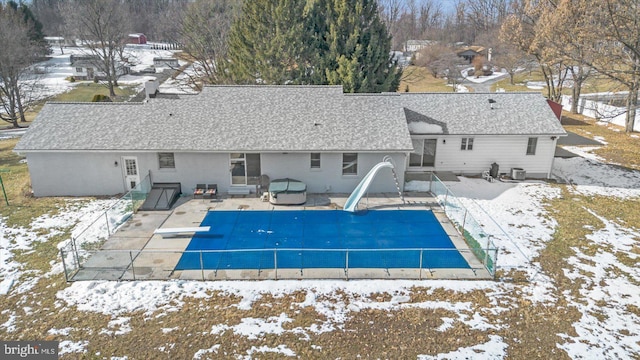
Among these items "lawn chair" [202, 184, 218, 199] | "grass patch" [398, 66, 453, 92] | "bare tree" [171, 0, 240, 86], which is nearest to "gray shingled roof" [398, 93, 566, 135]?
"lawn chair" [202, 184, 218, 199]

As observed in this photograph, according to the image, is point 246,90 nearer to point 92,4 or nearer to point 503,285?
point 503,285

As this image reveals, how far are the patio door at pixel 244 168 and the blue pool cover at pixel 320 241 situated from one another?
2267mm

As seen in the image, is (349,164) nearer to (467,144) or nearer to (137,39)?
(467,144)

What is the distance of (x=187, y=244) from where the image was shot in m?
15.3

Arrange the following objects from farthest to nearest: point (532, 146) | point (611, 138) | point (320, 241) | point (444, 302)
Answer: point (611, 138)
point (532, 146)
point (320, 241)
point (444, 302)

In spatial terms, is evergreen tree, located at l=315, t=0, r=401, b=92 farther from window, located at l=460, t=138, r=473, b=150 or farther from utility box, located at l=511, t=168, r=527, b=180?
utility box, located at l=511, t=168, r=527, b=180

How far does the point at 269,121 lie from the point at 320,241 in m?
7.60

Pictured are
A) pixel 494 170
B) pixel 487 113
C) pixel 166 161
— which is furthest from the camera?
pixel 487 113

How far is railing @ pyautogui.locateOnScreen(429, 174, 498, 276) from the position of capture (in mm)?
13742

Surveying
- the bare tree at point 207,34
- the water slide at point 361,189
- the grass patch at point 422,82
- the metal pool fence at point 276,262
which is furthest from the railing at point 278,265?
the grass patch at point 422,82

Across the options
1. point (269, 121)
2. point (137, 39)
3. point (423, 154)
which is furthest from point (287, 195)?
point (137, 39)

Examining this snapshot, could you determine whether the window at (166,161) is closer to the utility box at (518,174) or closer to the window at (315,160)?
the window at (315,160)

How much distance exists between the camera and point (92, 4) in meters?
53.1

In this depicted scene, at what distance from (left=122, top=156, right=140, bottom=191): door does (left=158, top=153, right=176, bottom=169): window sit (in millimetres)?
1123
